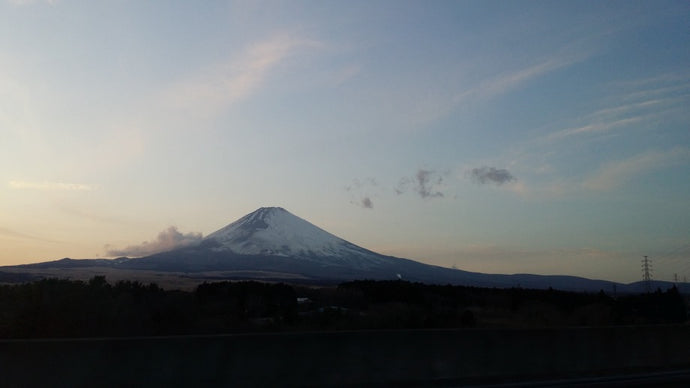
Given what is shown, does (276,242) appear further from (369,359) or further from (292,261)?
(369,359)

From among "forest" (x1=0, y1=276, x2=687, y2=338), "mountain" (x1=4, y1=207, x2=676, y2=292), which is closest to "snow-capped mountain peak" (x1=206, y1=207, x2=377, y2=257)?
"mountain" (x1=4, y1=207, x2=676, y2=292)

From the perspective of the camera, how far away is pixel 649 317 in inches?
1529

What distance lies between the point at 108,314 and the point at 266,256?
14727 cm

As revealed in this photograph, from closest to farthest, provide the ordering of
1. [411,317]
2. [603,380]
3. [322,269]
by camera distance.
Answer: [603,380]
[411,317]
[322,269]

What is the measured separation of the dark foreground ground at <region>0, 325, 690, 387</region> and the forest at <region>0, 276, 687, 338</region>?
6956 mm

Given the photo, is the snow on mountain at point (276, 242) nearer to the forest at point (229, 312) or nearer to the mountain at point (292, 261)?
the mountain at point (292, 261)

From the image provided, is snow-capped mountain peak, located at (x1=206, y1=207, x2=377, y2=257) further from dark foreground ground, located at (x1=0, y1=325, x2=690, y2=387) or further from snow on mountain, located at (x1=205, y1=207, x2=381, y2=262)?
dark foreground ground, located at (x1=0, y1=325, x2=690, y2=387)

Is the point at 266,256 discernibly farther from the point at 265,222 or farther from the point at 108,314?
the point at 108,314

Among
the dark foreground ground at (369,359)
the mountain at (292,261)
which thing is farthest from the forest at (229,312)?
the mountain at (292,261)

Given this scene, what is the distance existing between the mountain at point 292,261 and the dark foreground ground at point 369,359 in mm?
118915

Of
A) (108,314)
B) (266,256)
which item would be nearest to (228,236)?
(266,256)

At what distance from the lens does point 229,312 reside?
2500 cm

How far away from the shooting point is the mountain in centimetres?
14462

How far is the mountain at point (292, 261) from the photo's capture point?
144625mm
